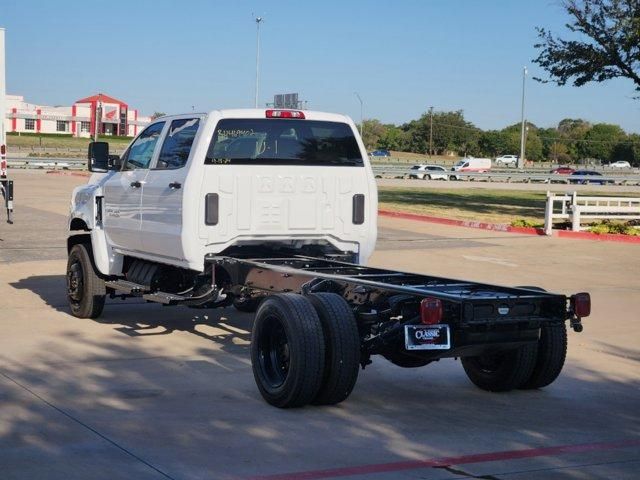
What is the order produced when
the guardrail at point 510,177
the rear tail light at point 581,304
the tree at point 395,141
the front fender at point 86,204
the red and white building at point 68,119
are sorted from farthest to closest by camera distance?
the tree at point 395,141 < the red and white building at point 68,119 < the guardrail at point 510,177 < the front fender at point 86,204 < the rear tail light at point 581,304

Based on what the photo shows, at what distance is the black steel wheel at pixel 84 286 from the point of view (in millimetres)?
11047

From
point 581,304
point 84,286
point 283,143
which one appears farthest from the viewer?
point 84,286

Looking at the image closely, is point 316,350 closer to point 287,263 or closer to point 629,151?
point 287,263

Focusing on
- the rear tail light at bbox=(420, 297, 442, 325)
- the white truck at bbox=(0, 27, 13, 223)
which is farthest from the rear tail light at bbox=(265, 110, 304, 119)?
the white truck at bbox=(0, 27, 13, 223)

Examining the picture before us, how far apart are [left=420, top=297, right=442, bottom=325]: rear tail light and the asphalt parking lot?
78cm

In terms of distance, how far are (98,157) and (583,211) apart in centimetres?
1682

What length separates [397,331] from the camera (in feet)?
23.8

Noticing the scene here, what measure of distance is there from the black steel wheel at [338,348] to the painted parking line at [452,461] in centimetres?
118

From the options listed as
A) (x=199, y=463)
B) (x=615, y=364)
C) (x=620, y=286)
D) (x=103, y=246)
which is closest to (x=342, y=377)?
(x=199, y=463)

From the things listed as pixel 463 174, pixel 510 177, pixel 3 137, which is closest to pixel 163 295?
pixel 3 137

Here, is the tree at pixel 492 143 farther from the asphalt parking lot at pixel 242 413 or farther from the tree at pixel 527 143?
the asphalt parking lot at pixel 242 413

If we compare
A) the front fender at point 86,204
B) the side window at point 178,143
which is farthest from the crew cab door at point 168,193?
the front fender at point 86,204

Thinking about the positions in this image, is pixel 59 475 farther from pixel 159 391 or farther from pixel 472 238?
pixel 472 238

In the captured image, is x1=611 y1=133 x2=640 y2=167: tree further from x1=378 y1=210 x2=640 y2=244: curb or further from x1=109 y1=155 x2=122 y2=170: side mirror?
x1=109 y1=155 x2=122 y2=170: side mirror
